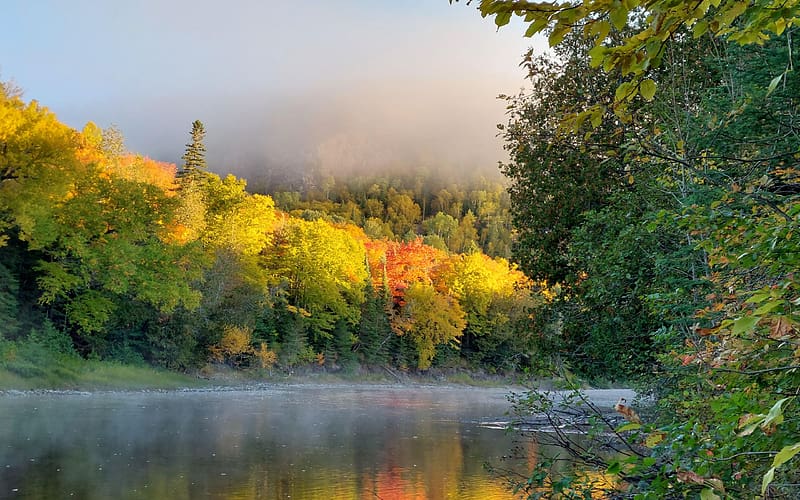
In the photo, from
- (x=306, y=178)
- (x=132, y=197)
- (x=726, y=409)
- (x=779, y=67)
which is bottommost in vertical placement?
(x=726, y=409)

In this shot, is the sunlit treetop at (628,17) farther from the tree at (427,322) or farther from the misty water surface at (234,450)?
the tree at (427,322)

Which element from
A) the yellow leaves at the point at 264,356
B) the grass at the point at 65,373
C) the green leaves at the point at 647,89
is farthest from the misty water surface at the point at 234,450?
the yellow leaves at the point at 264,356

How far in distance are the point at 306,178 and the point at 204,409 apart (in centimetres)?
17338

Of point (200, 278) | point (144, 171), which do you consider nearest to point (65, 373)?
point (200, 278)

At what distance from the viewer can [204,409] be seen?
86.5 ft

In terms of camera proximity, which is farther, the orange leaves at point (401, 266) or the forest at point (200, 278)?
the orange leaves at point (401, 266)

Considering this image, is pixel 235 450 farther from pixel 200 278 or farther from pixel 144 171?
pixel 144 171

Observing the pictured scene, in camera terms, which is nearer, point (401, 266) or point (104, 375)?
point (104, 375)

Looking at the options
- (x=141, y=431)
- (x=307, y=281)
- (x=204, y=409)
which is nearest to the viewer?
(x=141, y=431)

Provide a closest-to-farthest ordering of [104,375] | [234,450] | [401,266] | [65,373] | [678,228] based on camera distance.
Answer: [678,228]
[234,450]
[65,373]
[104,375]
[401,266]

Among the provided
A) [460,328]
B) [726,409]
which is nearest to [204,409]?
[726,409]

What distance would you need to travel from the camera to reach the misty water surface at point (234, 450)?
41.9 feet

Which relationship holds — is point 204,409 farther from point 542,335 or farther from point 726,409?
point 726,409

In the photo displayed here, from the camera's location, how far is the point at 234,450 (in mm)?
16938
